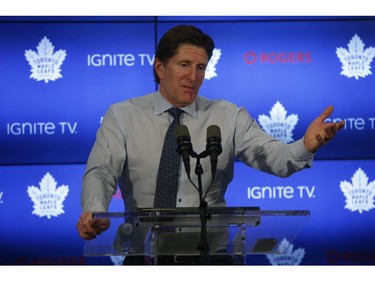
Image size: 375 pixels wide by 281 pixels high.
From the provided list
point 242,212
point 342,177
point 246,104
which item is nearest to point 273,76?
point 246,104

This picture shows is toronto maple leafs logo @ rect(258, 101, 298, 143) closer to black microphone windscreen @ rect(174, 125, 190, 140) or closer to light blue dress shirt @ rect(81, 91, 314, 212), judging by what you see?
light blue dress shirt @ rect(81, 91, 314, 212)

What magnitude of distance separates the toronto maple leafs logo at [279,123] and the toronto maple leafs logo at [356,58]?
418mm

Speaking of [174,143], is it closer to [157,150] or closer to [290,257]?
[157,150]

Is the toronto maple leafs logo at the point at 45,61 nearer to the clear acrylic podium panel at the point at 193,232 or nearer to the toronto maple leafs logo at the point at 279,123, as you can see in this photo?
the toronto maple leafs logo at the point at 279,123

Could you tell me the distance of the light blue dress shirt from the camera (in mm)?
3785

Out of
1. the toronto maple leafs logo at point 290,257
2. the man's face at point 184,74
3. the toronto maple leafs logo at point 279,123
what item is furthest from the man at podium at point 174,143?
the toronto maple leafs logo at point 290,257

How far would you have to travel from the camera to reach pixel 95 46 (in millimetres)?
5512

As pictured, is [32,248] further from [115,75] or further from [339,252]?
[339,252]

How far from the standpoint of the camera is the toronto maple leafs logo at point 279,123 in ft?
17.9

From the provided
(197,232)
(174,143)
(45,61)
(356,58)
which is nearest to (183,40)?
(174,143)

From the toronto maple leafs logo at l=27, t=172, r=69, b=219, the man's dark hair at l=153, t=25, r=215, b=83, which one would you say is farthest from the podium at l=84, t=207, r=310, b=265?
the toronto maple leafs logo at l=27, t=172, r=69, b=219

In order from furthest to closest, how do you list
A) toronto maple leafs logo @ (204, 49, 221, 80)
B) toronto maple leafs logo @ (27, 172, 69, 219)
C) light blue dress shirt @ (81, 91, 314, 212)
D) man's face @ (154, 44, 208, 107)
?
toronto maple leafs logo @ (204, 49, 221, 80) → toronto maple leafs logo @ (27, 172, 69, 219) → man's face @ (154, 44, 208, 107) → light blue dress shirt @ (81, 91, 314, 212)

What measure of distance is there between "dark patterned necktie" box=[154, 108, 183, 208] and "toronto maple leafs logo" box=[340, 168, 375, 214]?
1838 mm

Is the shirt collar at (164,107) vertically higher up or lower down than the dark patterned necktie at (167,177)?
higher up
